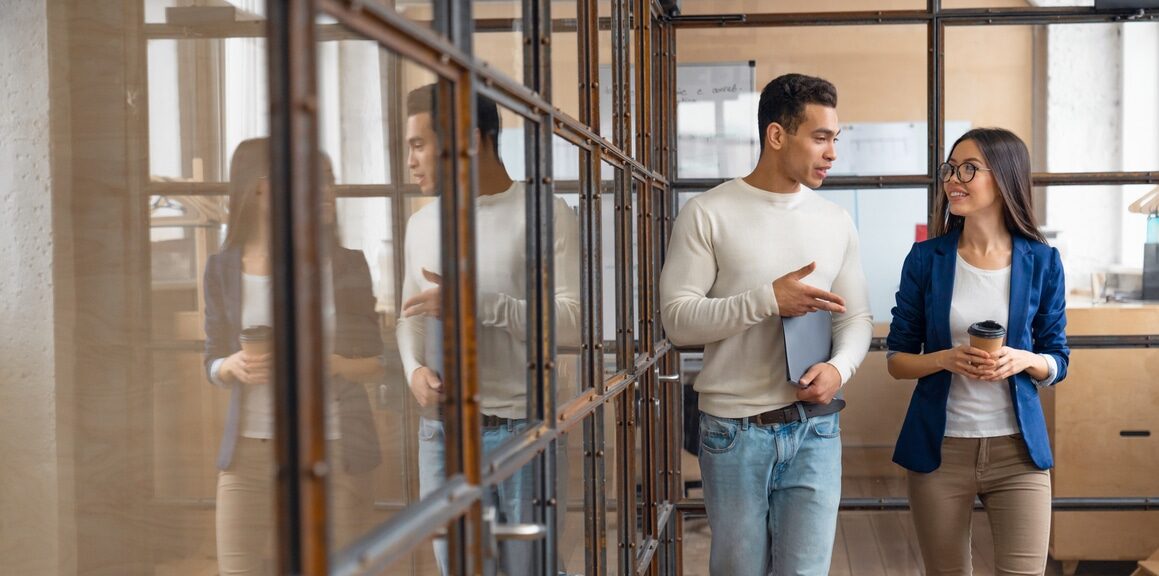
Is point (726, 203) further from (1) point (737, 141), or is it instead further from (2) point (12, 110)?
(2) point (12, 110)

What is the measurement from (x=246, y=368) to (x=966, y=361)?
1548 millimetres

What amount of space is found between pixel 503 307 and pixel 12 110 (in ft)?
2.93

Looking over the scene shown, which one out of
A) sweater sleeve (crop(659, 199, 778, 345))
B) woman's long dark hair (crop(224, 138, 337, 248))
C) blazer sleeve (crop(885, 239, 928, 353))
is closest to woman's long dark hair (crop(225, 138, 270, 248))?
woman's long dark hair (crop(224, 138, 337, 248))

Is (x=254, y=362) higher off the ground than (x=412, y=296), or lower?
lower

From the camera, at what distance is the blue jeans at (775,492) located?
2383mm

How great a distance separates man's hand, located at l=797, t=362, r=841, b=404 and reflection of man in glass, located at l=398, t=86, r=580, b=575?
93 centimetres

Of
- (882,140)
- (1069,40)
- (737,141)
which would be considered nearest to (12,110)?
(737,141)

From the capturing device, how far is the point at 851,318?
2463 millimetres

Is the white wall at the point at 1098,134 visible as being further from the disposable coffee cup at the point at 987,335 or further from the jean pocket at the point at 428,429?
the jean pocket at the point at 428,429

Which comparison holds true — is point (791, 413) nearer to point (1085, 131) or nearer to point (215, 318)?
point (215, 318)

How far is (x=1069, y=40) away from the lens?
3.24 meters

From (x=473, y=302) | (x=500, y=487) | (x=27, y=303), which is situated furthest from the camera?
(x=27, y=303)

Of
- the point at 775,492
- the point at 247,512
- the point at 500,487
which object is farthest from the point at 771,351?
the point at 500,487

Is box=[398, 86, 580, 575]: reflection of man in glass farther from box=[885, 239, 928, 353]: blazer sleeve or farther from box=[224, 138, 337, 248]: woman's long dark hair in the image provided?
box=[885, 239, 928, 353]: blazer sleeve
